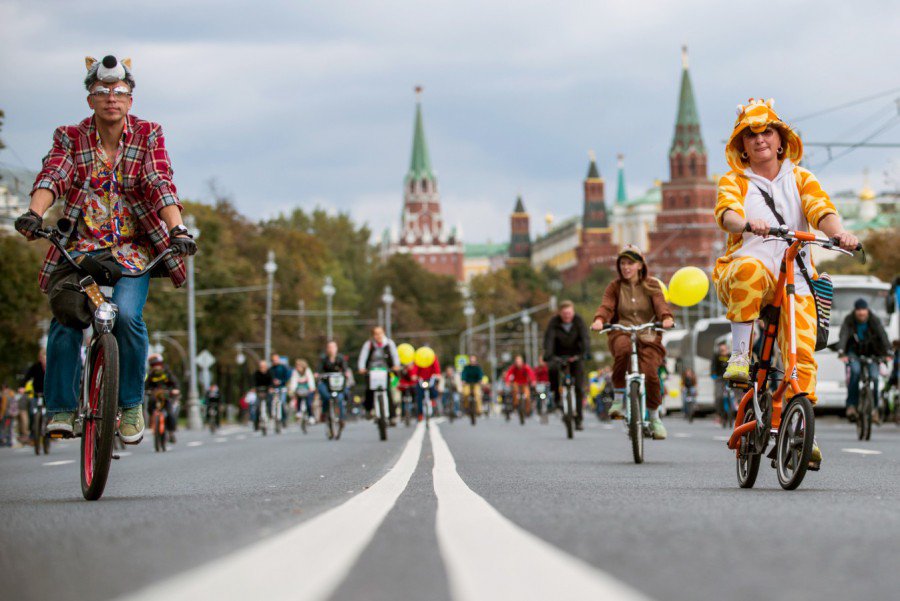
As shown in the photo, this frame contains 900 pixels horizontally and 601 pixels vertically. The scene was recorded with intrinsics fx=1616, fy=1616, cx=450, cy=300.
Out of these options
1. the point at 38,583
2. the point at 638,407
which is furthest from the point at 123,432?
the point at 638,407

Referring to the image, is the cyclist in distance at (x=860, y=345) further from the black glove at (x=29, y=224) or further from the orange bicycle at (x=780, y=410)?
the black glove at (x=29, y=224)

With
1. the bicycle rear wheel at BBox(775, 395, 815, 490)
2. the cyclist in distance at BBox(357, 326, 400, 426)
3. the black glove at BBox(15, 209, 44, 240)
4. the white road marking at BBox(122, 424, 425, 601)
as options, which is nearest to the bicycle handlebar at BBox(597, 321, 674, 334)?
the bicycle rear wheel at BBox(775, 395, 815, 490)

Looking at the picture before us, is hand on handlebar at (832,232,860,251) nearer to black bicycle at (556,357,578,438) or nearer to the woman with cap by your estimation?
the woman with cap

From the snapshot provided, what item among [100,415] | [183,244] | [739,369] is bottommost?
[100,415]

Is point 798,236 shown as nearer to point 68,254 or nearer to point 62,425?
point 68,254

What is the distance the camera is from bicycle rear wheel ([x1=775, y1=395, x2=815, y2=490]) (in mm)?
7914

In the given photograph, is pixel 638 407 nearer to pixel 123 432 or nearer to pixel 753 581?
pixel 123 432

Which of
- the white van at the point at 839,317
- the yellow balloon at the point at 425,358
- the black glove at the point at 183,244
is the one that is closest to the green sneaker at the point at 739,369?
the black glove at the point at 183,244

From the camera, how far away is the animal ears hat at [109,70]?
841 centimetres

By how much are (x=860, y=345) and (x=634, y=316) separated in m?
6.65

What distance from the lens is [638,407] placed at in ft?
43.3

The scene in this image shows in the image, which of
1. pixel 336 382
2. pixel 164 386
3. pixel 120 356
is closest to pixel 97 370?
pixel 120 356

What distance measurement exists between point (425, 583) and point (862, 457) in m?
10.2

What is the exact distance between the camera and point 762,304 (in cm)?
882
